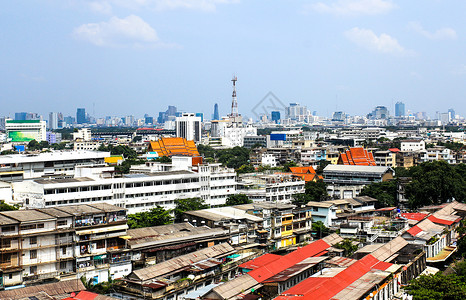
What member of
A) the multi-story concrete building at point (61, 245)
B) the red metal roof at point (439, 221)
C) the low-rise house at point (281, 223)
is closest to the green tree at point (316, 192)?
the low-rise house at point (281, 223)

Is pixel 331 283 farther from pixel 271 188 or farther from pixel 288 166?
pixel 288 166

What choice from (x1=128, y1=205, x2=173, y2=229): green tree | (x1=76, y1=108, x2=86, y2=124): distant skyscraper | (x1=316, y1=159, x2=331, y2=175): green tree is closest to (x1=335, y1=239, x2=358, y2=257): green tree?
(x1=128, y1=205, x2=173, y2=229): green tree

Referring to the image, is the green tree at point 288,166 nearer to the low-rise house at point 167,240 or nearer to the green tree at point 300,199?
the green tree at point 300,199

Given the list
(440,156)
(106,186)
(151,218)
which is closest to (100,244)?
(151,218)

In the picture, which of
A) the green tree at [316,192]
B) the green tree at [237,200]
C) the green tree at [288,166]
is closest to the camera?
the green tree at [237,200]

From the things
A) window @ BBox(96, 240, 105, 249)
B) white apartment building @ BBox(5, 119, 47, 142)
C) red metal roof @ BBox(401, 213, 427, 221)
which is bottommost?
red metal roof @ BBox(401, 213, 427, 221)

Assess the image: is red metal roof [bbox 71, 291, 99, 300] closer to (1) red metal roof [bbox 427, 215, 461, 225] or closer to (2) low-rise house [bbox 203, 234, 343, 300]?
(2) low-rise house [bbox 203, 234, 343, 300]

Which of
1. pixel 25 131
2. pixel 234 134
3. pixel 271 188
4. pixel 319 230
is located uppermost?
pixel 25 131
